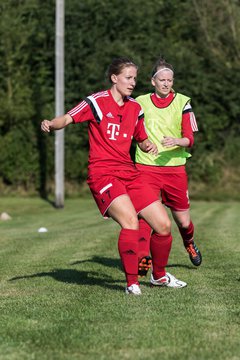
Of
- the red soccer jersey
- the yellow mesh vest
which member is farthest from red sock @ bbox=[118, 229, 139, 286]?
the yellow mesh vest

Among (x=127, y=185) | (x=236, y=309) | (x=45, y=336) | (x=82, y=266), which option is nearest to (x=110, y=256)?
(x=82, y=266)

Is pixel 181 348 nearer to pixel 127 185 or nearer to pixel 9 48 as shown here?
pixel 127 185

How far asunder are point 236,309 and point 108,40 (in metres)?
22.1

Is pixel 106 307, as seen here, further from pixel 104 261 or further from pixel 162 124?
pixel 104 261

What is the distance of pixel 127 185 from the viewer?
6957 millimetres

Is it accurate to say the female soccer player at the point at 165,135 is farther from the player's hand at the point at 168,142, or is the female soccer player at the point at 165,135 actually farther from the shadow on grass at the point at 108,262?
the shadow on grass at the point at 108,262

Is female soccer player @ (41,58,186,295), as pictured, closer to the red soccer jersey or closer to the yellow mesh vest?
the red soccer jersey

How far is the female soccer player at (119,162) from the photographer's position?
6.70m

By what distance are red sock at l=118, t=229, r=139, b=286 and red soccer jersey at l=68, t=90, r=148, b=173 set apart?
59 cm

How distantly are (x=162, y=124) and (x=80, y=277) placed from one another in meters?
1.78

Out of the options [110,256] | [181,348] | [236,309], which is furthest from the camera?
[110,256]

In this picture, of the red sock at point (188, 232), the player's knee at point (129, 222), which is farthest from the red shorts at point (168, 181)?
the player's knee at point (129, 222)

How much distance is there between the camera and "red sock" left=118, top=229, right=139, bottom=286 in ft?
22.0

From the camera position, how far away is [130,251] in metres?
6.70
